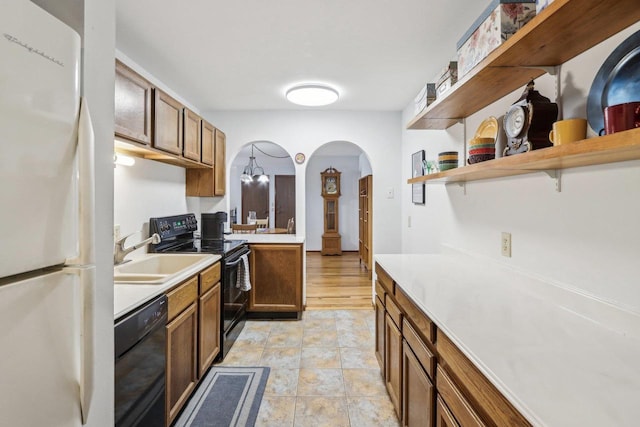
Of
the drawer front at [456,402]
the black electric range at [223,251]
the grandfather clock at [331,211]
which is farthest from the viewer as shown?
the grandfather clock at [331,211]

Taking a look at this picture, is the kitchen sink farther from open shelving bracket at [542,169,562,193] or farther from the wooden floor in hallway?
open shelving bracket at [542,169,562,193]

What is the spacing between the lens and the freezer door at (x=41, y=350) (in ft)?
1.85

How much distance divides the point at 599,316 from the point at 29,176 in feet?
5.52

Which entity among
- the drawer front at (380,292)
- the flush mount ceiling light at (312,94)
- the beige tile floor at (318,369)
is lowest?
the beige tile floor at (318,369)

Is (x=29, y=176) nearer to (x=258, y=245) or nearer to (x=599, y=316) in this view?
(x=599, y=316)

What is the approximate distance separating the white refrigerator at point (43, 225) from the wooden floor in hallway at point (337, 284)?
3055 mm

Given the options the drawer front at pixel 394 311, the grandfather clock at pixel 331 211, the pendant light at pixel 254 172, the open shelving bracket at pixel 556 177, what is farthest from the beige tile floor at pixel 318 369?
the pendant light at pixel 254 172

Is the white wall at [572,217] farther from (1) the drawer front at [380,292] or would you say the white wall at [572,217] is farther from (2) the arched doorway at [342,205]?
(2) the arched doorway at [342,205]

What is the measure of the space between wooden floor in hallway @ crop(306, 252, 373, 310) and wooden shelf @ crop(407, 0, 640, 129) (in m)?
2.75

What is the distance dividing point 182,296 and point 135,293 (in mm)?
360

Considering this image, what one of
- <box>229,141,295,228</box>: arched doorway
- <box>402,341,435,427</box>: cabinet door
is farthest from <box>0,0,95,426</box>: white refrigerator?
<box>229,141,295,228</box>: arched doorway

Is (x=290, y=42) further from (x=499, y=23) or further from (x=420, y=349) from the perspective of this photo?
(x=420, y=349)

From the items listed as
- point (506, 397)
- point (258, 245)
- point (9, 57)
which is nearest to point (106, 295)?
point (9, 57)

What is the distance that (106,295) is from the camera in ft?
3.11
